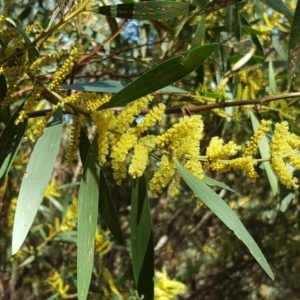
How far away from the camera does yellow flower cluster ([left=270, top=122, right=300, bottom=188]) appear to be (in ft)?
3.09

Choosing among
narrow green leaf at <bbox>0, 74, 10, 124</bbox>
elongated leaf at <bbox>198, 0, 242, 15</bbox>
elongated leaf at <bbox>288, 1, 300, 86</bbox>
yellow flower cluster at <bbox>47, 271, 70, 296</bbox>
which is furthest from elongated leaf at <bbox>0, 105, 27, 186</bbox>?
yellow flower cluster at <bbox>47, 271, 70, 296</bbox>

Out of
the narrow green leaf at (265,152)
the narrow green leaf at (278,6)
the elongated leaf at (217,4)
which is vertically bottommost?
the narrow green leaf at (265,152)

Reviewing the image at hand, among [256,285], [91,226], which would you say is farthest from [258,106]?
[256,285]

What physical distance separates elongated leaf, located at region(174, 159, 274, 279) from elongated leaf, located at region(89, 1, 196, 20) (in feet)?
0.98

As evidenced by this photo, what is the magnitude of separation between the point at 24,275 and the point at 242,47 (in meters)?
1.70

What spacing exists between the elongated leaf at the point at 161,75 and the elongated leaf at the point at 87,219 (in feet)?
0.27

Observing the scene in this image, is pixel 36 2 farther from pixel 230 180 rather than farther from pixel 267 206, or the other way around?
pixel 267 206

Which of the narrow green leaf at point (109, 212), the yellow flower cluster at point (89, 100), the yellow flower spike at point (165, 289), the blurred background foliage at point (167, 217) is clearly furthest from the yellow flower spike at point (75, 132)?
the yellow flower spike at point (165, 289)

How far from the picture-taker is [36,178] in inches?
35.7

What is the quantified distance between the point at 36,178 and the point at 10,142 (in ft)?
0.38

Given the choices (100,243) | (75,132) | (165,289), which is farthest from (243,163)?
(100,243)

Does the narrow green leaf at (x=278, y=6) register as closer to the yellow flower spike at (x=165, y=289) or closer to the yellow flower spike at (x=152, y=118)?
the yellow flower spike at (x=152, y=118)

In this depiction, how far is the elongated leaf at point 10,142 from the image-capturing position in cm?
97

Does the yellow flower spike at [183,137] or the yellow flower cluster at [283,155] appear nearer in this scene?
the yellow flower spike at [183,137]
